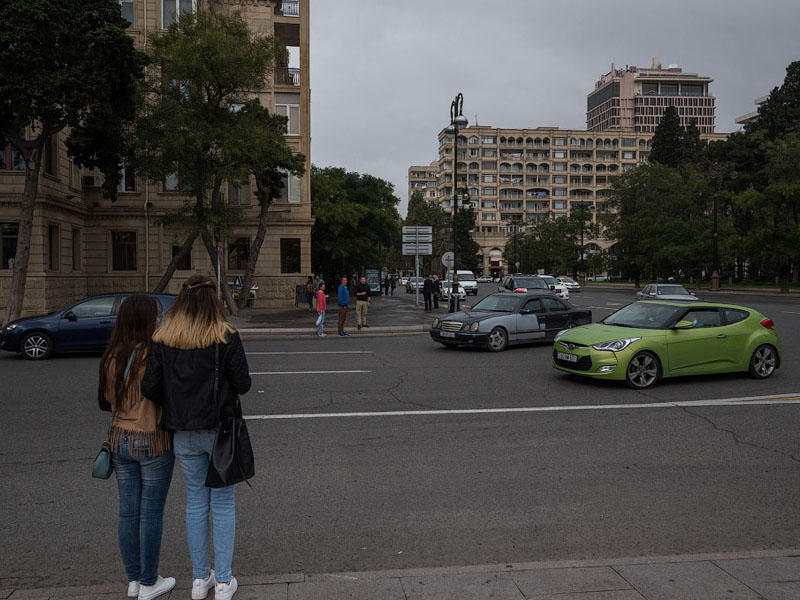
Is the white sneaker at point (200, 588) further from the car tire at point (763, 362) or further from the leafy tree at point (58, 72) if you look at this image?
the leafy tree at point (58, 72)

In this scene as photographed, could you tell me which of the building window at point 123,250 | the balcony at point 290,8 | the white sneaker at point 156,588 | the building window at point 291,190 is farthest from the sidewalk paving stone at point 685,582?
the balcony at point 290,8

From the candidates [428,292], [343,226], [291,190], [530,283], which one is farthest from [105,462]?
[343,226]

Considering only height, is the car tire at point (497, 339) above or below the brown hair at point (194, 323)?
below

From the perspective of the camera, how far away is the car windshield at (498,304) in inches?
676

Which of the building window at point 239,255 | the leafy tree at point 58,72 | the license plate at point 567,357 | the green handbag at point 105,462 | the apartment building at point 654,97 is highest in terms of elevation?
the apartment building at point 654,97

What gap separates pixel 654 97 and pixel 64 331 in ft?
619

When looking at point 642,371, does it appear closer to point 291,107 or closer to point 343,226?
point 291,107

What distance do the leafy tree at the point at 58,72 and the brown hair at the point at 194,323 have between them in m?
21.3

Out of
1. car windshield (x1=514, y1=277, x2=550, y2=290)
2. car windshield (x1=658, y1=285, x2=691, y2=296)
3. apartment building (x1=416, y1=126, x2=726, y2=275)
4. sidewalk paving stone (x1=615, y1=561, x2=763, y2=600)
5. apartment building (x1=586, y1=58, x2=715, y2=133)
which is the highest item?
apartment building (x1=586, y1=58, x2=715, y2=133)

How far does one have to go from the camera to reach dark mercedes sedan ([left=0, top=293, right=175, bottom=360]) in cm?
1534

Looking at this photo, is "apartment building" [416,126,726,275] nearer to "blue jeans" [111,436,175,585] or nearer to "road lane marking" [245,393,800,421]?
"road lane marking" [245,393,800,421]

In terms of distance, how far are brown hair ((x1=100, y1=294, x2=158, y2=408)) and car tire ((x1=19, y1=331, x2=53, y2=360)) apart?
1327 cm

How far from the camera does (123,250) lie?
116 ft

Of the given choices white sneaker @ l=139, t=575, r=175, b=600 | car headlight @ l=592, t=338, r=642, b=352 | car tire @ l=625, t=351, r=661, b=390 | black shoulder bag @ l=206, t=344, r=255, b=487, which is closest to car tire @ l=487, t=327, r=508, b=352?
car headlight @ l=592, t=338, r=642, b=352
